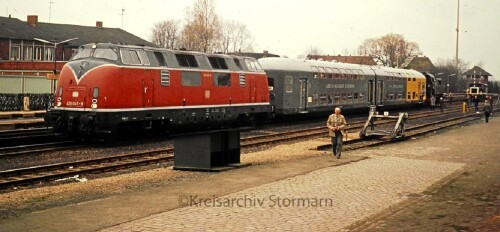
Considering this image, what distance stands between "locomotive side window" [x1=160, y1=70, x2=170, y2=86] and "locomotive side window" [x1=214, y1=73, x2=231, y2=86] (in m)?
3.47

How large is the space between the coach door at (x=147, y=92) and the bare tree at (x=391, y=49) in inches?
4719

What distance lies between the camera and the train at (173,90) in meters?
21.7

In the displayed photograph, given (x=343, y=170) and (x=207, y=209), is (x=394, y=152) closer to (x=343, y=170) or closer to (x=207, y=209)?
(x=343, y=170)

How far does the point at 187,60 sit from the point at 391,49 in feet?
393

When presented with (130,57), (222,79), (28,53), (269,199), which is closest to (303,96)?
(222,79)

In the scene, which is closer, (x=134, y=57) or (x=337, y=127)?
(x=337, y=127)

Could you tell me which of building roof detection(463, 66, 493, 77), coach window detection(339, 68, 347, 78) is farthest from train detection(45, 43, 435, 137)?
building roof detection(463, 66, 493, 77)

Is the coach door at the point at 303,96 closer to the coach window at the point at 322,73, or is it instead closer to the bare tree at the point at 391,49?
the coach window at the point at 322,73

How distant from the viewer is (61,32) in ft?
236

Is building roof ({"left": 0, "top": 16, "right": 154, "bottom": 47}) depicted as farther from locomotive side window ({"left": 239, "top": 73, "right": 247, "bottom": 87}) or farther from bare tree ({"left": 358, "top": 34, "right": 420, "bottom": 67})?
bare tree ({"left": 358, "top": 34, "right": 420, "bottom": 67})

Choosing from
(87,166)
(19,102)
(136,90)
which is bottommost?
(87,166)

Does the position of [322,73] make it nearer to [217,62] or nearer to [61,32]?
[217,62]

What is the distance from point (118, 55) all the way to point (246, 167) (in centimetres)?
783

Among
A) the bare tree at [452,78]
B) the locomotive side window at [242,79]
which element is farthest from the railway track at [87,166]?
the bare tree at [452,78]
